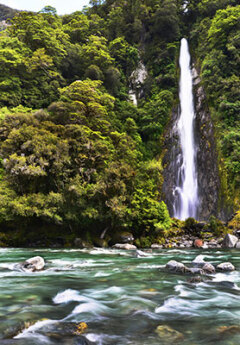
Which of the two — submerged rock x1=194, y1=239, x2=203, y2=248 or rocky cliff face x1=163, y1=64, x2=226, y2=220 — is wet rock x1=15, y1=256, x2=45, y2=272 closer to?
submerged rock x1=194, y1=239, x2=203, y2=248

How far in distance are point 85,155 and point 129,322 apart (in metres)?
15.4

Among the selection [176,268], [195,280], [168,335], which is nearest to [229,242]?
[176,268]

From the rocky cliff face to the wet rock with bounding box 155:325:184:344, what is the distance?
20.0m

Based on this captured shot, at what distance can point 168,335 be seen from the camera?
9.41 ft

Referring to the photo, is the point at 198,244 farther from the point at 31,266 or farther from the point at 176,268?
the point at 31,266

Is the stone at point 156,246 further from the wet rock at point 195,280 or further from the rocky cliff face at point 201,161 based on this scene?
the wet rock at point 195,280

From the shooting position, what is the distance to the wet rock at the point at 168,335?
2736mm

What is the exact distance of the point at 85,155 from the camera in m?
18.1

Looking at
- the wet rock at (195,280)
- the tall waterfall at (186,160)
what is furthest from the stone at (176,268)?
the tall waterfall at (186,160)

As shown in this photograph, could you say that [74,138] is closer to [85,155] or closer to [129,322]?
[85,155]

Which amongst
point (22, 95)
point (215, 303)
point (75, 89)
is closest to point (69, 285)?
point (215, 303)

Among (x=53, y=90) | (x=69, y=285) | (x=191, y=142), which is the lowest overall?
(x=69, y=285)

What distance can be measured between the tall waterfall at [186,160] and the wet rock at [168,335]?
22.1 metres

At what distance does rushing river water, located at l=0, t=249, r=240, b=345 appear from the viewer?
2805 millimetres
